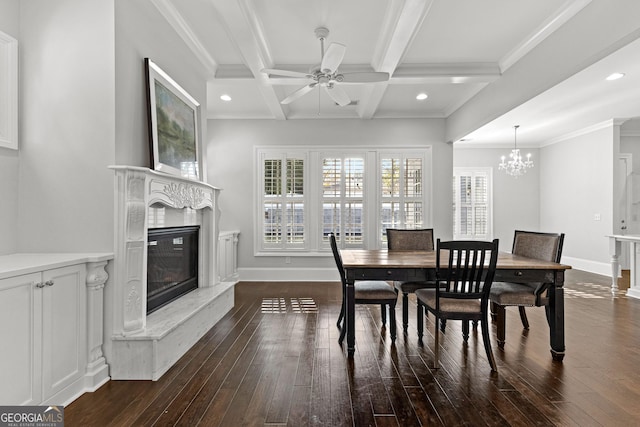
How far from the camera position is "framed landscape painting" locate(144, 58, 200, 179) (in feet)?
9.28

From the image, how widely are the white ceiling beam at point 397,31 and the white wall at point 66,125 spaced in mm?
2187

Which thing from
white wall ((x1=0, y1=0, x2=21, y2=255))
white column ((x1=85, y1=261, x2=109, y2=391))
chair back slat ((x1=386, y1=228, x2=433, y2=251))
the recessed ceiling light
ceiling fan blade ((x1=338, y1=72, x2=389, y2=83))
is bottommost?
white column ((x1=85, y1=261, x2=109, y2=391))

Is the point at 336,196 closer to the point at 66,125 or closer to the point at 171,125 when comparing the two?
the point at 171,125

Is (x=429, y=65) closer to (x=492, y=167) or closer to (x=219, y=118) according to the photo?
(x=219, y=118)

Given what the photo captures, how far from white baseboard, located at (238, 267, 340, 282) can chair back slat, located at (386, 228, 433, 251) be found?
2200mm

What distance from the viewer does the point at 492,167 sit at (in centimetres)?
829

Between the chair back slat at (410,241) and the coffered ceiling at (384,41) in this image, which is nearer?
the coffered ceiling at (384,41)

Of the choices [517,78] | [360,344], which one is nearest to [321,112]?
[517,78]

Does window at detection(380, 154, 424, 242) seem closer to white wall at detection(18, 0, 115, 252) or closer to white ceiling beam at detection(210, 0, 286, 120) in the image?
white ceiling beam at detection(210, 0, 286, 120)

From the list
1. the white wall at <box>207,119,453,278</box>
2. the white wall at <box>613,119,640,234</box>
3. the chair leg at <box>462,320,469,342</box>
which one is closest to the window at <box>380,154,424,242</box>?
the white wall at <box>207,119,453,278</box>

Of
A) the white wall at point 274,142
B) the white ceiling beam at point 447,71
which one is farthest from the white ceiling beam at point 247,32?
the white wall at point 274,142

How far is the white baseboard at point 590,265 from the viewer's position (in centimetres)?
644

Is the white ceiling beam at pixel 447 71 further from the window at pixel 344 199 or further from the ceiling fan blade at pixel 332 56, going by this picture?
the window at pixel 344 199

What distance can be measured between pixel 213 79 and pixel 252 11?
1.45 meters
